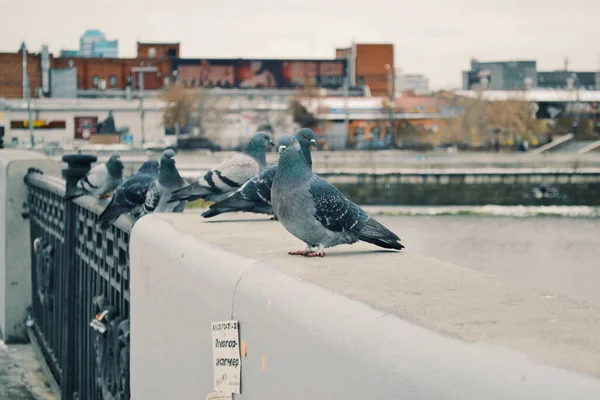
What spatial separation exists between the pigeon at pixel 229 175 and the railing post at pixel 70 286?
160 centimetres

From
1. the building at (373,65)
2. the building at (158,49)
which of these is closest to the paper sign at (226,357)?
the building at (158,49)

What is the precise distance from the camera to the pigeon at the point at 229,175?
6203mm

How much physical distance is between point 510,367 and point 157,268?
2584mm

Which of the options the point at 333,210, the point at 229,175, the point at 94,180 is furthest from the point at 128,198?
the point at 333,210

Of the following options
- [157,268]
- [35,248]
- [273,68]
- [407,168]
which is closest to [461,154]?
[407,168]

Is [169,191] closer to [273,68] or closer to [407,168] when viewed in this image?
[407,168]

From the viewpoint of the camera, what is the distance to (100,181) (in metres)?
8.35

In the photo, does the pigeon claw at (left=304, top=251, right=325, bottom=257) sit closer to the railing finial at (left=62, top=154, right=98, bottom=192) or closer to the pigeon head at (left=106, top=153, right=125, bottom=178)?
the railing finial at (left=62, top=154, right=98, bottom=192)

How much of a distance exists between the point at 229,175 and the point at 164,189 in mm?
353

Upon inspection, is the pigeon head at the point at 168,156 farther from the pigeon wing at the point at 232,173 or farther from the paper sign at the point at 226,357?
the paper sign at the point at 226,357

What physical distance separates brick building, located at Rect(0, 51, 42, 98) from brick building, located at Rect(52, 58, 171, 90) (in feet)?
14.0

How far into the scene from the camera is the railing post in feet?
24.1

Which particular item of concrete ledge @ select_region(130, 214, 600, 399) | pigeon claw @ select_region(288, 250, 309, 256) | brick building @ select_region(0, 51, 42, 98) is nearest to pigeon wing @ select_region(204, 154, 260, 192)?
concrete ledge @ select_region(130, 214, 600, 399)

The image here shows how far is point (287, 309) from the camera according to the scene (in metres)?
3.20
